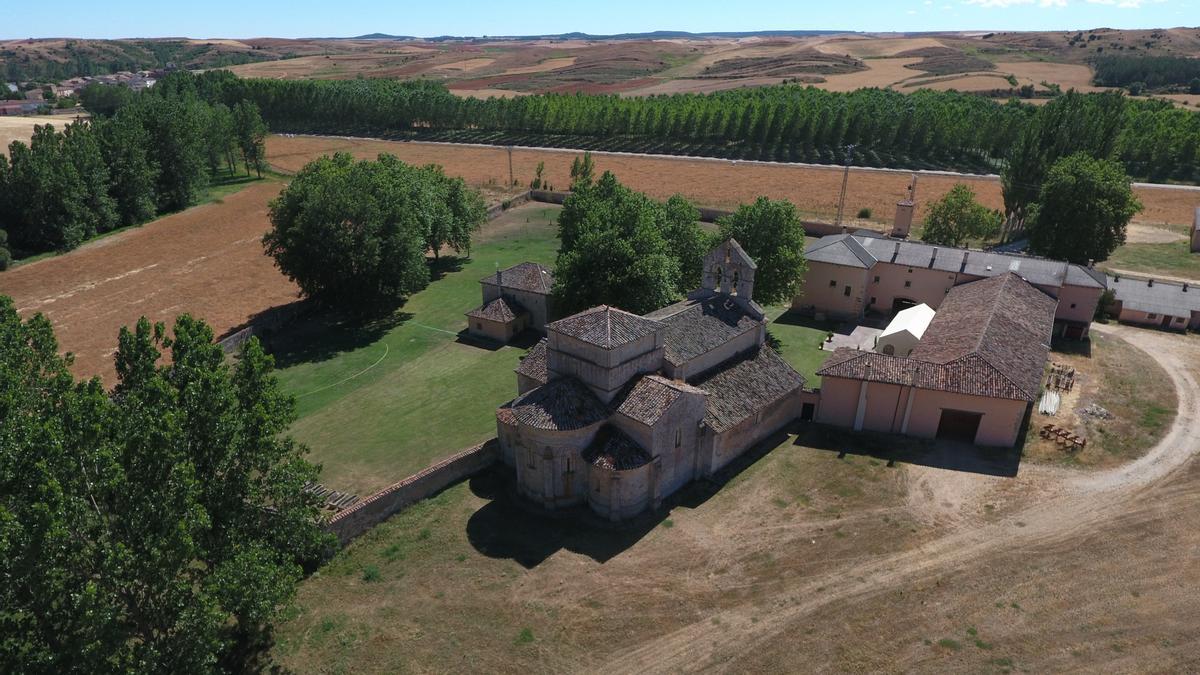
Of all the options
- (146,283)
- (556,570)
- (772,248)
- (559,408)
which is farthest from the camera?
(146,283)

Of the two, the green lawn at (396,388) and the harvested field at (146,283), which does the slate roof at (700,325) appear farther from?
the harvested field at (146,283)

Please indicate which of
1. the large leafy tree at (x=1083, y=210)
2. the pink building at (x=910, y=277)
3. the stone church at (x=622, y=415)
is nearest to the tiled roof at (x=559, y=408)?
the stone church at (x=622, y=415)

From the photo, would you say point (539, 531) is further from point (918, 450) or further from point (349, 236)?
point (349, 236)

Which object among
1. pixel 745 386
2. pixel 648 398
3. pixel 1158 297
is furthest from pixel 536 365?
pixel 1158 297

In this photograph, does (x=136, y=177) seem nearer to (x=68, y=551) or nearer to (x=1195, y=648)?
(x=68, y=551)

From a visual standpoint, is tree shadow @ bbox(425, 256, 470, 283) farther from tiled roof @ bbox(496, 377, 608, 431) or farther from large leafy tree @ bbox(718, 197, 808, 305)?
tiled roof @ bbox(496, 377, 608, 431)

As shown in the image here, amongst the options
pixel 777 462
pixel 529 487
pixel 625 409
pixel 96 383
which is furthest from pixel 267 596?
pixel 777 462
